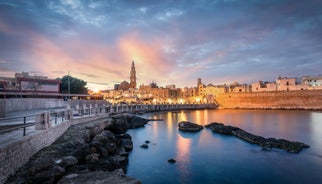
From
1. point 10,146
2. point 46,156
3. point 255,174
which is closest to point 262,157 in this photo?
point 255,174

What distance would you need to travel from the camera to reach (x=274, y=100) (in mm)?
79500

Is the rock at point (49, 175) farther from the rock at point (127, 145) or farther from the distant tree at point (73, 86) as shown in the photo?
the distant tree at point (73, 86)

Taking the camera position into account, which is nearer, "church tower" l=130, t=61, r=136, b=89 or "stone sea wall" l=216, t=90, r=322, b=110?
"stone sea wall" l=216, t=90, r=322, b=110

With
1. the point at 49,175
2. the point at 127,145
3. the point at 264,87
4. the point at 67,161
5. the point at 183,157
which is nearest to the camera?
the point at 49,175

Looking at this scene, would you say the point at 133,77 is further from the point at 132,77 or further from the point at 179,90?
the point at 179,90

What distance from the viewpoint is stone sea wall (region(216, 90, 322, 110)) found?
70625 mm

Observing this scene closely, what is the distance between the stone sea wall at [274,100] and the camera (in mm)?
70625

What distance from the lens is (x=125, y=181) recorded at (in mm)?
6617

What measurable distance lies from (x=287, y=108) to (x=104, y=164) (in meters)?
85.0

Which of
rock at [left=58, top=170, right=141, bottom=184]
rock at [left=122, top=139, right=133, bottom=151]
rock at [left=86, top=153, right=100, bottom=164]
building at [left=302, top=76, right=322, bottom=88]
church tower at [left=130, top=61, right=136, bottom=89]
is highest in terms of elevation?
church tower at [left=130, top=61, right=136, bottom=89]

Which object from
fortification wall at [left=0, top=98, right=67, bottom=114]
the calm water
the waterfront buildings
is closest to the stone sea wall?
the waterfront buildings

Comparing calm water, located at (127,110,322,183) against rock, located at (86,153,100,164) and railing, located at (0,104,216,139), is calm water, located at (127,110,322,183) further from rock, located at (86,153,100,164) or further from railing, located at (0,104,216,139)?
railing, located at (0,104,216,139)

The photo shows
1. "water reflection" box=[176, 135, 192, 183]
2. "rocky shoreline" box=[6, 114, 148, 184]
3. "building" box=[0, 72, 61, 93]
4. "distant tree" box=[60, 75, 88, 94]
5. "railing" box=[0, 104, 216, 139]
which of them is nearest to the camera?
"rocky shoreline" box=[6, 114, 148, 184]

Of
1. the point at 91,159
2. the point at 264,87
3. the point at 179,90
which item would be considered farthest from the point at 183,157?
the point at 179,90
